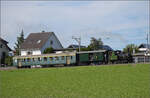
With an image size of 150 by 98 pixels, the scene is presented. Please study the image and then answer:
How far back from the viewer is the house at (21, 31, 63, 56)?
2138 inches

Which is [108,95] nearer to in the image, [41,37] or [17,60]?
[17,60]

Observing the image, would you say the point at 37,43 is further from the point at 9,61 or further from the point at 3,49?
the point at 3,49

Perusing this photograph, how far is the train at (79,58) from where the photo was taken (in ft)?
119

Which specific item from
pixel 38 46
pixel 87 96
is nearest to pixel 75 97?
pixel 87 96

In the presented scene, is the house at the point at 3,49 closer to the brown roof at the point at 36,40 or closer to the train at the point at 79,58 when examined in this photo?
the brown roof at the point at 36,40

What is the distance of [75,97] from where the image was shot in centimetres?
948

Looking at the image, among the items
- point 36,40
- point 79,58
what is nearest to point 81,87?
point 79,58

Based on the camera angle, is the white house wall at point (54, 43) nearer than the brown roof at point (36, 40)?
No

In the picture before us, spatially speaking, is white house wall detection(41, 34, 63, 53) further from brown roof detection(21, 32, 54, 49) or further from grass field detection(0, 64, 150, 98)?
grass field detection(0, 64, 150, 98)

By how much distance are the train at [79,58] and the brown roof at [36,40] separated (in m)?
14.5

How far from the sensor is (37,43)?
55906mm

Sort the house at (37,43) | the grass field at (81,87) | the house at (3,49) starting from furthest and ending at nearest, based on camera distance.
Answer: the house at (3,49) → the house at (37,43) → the grass field at (81,87)

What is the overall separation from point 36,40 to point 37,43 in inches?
75.4

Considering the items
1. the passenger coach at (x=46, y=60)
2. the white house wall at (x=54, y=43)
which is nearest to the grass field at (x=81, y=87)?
the passenger coach at (x=46, y=60)
